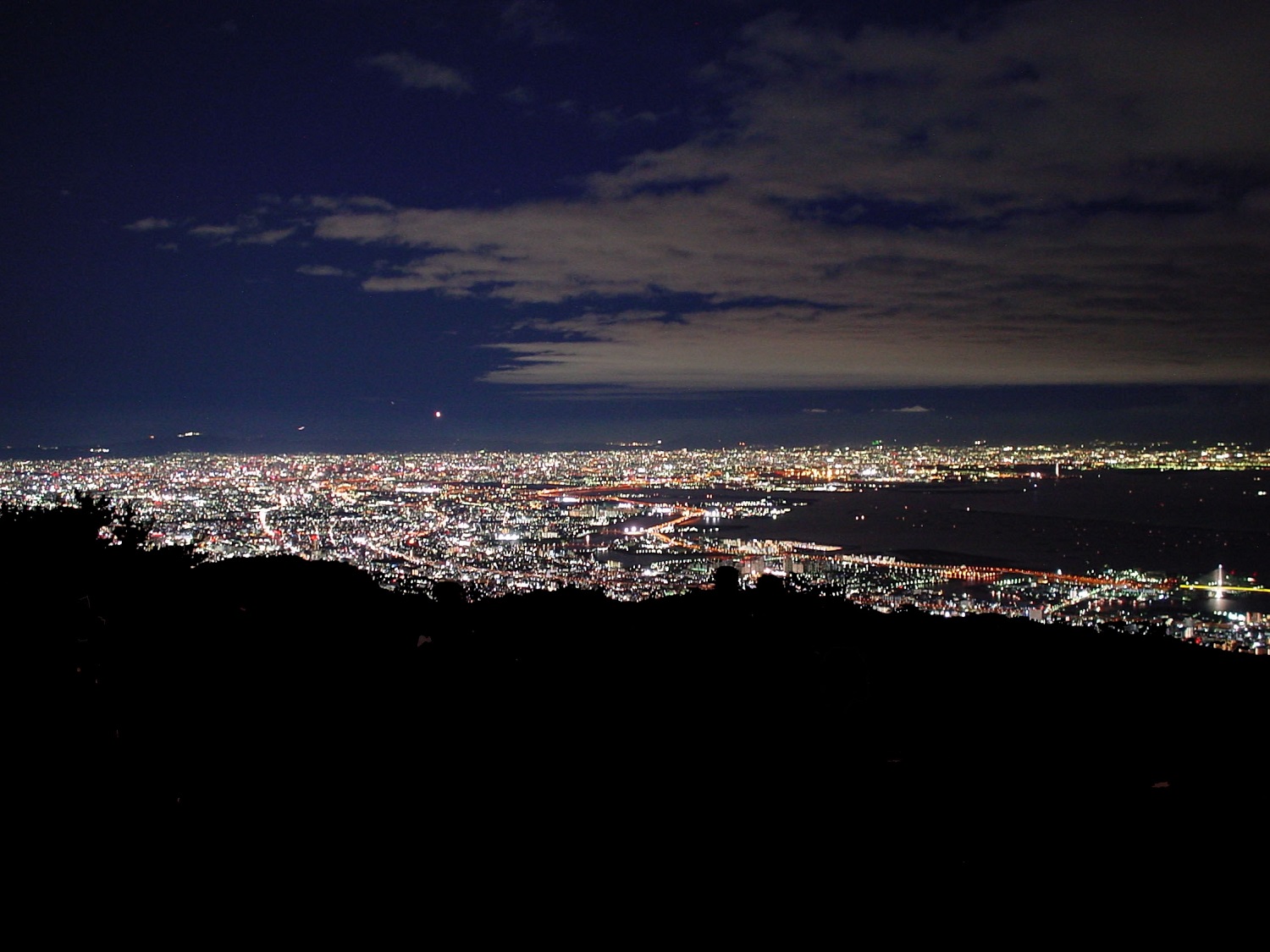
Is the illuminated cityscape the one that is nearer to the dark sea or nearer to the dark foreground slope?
the dark sea

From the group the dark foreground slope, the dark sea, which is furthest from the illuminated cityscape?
the dark foreground slope

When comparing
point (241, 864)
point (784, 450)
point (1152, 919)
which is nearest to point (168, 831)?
point (241, 864)

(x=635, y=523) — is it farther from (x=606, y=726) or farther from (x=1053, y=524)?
(x=606, y=726)

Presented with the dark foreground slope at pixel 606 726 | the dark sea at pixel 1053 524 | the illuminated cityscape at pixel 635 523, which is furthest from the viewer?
A: the dark sea at pixel 1053 524

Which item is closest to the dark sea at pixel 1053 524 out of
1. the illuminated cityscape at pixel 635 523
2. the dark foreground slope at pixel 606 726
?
the illuminated cityscape at pixel 635 523

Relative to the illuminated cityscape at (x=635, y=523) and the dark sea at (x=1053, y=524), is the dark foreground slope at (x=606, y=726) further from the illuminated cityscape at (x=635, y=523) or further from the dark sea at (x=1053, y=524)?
the dark sea at (x=1053, y=524)

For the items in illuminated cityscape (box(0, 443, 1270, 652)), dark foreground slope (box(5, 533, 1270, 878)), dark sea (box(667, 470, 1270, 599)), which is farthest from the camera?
dark sea (box(667, 470, 1270, 599))
